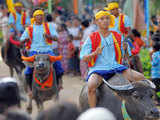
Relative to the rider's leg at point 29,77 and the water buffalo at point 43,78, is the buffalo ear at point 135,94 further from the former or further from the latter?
the rider's leg at point 29,77

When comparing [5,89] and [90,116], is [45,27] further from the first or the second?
[90,116]

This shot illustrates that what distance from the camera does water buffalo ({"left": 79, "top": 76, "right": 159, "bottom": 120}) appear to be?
5.61 meters

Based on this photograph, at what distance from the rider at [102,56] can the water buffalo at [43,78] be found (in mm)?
2482

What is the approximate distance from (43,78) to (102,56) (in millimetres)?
2756

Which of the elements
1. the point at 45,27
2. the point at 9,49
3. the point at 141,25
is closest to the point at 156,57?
the point at 45,27

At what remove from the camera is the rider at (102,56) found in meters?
6.30

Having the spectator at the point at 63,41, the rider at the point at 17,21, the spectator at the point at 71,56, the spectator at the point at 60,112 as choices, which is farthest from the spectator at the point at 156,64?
the rider at the point at 17,21

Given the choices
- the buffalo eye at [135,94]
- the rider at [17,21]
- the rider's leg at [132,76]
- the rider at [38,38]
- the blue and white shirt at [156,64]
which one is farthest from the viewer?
the rider at [17,21]

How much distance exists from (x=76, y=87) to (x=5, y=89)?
808cm

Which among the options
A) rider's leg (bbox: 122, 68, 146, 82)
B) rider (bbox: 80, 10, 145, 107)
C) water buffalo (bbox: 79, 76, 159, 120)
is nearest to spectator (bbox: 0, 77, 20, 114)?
water buffalo (bbox: 79, 76, 159, 120)

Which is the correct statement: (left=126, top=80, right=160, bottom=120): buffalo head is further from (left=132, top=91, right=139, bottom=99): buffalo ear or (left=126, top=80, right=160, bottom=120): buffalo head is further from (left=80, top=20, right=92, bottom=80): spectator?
(left=80, top=20, right=92, bottom=80): spectator

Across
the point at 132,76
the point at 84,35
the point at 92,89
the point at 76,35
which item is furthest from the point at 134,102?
the point at 76,35

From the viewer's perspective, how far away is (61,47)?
14.5 m

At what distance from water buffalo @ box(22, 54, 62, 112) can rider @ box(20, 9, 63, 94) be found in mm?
302
